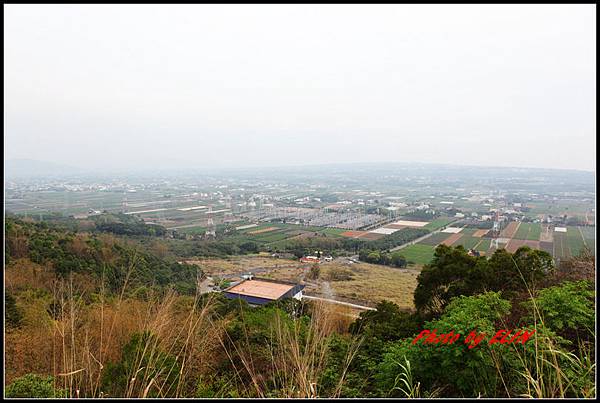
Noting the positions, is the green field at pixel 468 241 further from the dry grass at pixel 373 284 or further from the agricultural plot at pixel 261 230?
the agricultural plot at pixel 261 230

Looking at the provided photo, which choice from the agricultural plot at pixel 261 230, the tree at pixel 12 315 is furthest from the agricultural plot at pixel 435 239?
the tree at pixel 12 315

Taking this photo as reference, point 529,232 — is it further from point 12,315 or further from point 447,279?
point 12,315

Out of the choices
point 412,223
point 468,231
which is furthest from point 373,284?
point 412,223

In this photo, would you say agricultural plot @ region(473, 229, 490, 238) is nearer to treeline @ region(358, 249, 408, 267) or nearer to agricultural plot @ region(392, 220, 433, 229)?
treeline @ region(358, 249, 408, 267)

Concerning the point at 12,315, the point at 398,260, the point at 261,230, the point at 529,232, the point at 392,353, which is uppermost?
the point at 392,353

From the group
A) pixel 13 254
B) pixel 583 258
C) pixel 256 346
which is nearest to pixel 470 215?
pixel 583 258

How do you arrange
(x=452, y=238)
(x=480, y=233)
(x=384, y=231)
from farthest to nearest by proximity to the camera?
(x=384, y=231) < (x=452, y=238) < (x=480, y=233)

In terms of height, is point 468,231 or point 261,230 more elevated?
point 468,231

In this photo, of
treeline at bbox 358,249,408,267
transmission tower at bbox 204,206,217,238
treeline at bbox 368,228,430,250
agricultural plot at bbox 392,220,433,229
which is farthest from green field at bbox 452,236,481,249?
transmission tower at bbox 204,206,217,238
